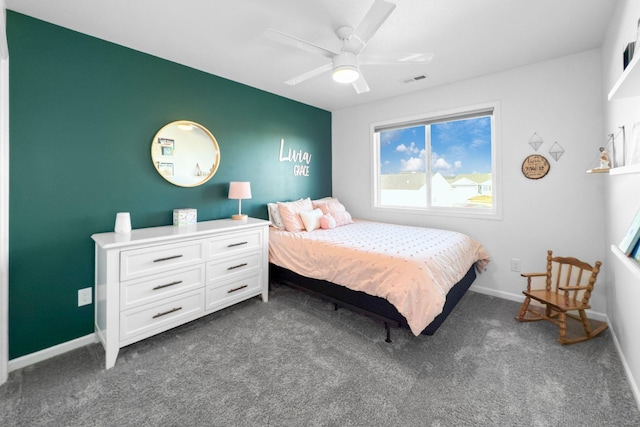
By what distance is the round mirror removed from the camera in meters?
2.61

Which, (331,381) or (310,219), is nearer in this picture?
(331,381)

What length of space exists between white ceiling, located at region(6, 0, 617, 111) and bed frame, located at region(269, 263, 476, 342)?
7.05 ft

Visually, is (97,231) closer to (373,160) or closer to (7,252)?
(7,252)

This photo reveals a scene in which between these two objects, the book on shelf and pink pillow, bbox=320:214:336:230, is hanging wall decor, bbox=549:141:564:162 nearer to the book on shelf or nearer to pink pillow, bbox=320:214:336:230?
the book on shelf

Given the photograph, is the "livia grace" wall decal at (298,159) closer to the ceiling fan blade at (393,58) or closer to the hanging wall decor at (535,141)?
the ceiling fan blade at (393,58)

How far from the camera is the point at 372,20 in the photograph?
5.40 ft

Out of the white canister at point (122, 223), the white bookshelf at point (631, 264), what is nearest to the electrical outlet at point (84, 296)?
the white canister at point (122, 223)

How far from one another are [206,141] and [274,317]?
1.98 metres

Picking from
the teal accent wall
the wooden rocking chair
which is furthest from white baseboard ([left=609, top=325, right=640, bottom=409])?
the teal accent wall

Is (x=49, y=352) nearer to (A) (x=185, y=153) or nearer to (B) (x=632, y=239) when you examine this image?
(A) (x=185, y=153)

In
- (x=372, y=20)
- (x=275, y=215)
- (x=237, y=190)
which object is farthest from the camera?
(x=275, y=215)

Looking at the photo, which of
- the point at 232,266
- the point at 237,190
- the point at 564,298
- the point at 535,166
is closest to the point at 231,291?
the point at 232,266

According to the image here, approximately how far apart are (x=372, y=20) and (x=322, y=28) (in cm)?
63

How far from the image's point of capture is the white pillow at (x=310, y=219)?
3.27 meters
